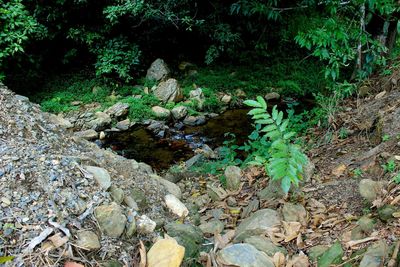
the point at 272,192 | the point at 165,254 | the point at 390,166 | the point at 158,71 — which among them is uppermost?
the point at 390,166

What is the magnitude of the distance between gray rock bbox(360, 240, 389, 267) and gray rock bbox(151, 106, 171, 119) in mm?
5093

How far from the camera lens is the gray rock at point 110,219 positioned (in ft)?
6.49

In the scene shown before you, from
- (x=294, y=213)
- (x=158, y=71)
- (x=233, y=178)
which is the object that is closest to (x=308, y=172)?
(x=294, y=213)

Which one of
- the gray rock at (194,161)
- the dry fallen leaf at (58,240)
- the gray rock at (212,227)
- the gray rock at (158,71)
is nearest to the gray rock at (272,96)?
the gray rock at (158,71)

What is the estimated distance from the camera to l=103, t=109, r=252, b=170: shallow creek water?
540 cm

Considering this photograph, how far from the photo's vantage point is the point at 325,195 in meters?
2.59

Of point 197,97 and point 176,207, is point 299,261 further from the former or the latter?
point 197,97

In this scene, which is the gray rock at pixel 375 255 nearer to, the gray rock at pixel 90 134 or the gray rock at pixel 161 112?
the gray rock at pixel 90 134

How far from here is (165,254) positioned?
6.06ft

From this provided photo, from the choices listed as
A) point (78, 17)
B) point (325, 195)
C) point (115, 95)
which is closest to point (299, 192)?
point (325, 195)

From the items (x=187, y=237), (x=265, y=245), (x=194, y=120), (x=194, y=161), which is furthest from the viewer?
(x=194, y=120)

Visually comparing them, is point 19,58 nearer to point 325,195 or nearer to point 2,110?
point 2,110

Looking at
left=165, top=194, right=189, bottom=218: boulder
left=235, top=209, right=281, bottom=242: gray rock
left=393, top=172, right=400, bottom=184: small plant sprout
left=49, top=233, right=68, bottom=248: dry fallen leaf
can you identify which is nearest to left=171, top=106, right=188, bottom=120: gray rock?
left=165, top=194, right=189, bottom=218: boulder

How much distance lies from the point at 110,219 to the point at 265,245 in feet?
2.89
